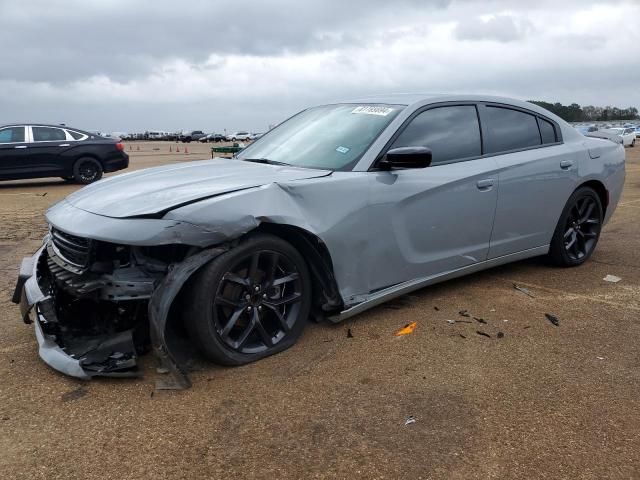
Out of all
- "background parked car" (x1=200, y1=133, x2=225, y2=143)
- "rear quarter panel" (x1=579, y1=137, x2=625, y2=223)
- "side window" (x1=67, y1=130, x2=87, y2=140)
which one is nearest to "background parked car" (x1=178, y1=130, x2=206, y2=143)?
"background parked car" (x1=200, y1=133, x2=225, y2=143)

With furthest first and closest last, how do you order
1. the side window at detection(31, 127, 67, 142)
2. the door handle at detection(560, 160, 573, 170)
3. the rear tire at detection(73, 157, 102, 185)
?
1. the rear tire at detection(73, 157, 102, 185)
2. the side window at detection(31, 127, 67, 142)
3. the door handle at detection(560, 160, 573, 170)

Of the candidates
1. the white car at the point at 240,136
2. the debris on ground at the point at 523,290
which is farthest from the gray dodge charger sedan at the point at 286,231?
the white car at the point at 240,136

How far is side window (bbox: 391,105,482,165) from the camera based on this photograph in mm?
3842

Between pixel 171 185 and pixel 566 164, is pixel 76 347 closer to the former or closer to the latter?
pixel 171 185

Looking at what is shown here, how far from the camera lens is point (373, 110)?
3.96 meters

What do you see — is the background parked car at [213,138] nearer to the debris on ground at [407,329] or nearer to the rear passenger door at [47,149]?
the rear passenger door at [47,149]

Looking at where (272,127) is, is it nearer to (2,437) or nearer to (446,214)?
(446,214)

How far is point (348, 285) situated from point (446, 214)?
0.93m

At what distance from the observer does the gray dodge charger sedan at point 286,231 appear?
288cm

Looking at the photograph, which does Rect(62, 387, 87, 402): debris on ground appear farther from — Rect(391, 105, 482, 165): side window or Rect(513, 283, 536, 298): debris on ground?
Rect(513, 283, 536, 298): debris on ground

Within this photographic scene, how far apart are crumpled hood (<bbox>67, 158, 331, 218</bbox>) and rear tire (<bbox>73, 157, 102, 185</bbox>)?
9979 millimetres

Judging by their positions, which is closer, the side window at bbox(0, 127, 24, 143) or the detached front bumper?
the detached front bumper

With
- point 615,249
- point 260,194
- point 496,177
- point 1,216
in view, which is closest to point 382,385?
point 260,194

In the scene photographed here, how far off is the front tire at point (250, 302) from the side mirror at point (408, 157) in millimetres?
839
